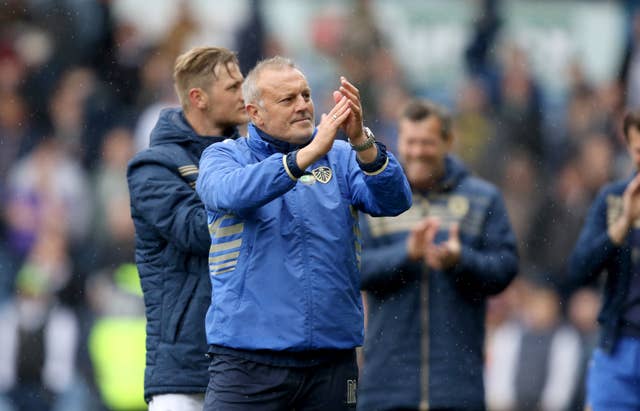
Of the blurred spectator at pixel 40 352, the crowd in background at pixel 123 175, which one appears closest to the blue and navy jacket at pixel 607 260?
the crowd in background at pixel 123 175

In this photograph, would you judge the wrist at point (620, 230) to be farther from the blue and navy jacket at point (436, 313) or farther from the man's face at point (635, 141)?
the blue and navy jacket at point (436, 313)

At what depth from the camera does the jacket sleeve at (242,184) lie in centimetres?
613

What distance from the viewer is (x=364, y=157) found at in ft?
20.7

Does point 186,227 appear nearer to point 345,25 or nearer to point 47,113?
point 47,113

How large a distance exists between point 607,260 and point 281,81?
276 centimetres

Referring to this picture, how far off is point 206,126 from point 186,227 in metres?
0.65

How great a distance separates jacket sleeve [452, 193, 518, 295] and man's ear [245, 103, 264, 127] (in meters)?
2.25

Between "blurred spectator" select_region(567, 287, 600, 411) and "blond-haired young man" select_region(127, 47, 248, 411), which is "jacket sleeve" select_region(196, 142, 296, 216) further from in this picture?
"blurred spectator" select_region(567, 287, 600, 411)

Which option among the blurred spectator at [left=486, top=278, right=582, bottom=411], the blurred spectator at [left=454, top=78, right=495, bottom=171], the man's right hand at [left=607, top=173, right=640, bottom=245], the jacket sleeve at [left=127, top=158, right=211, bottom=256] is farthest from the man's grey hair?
the blurred spectator at [left=454, top=78, right=495, bottom=171]

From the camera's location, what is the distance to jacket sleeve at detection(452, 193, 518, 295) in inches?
335

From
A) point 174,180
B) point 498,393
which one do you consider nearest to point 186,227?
point 174,180

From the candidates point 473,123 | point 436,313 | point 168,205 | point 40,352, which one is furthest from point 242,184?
point 473,123

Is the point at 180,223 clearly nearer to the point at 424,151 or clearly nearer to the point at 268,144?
the point at 268,144

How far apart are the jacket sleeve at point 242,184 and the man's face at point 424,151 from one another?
2436 mm
